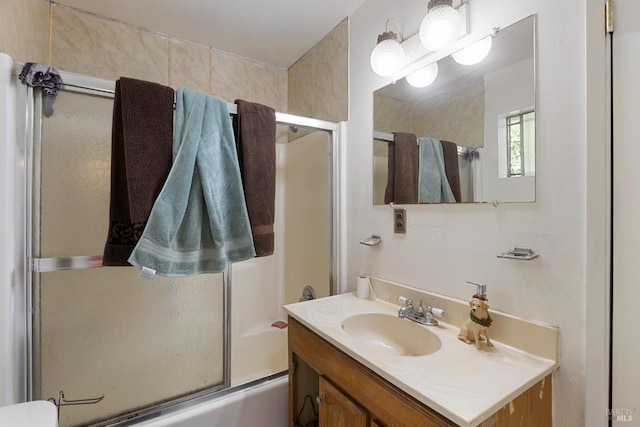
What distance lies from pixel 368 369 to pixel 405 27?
Answer: 136 centimetres

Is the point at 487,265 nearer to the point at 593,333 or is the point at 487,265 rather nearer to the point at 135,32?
the point at 593,333

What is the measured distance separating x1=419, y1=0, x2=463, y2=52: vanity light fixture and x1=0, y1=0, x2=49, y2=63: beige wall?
1.41 metres

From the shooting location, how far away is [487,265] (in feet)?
3.16

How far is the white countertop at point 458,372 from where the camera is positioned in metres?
0.63

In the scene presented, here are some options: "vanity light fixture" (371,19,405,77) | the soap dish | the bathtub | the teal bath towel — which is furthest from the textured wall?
the bathtub

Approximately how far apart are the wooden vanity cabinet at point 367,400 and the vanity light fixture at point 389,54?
1.14m

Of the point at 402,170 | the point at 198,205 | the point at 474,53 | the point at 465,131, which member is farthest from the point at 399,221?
the point at 198,205

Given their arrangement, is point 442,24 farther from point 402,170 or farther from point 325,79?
point 325,79

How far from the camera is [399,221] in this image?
4.18ft

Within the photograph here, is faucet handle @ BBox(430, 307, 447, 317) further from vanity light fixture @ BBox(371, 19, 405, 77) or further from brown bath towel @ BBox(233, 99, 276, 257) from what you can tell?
vanity light fixture @ BBox(371, 19, 405, 77)

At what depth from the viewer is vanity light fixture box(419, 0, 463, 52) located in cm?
99

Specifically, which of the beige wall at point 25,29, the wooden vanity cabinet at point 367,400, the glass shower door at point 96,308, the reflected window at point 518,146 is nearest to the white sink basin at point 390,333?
the wooden vanity cabinet at point 367,400

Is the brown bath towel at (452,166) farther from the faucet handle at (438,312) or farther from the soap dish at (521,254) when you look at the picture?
the faucet handle at (438,312)

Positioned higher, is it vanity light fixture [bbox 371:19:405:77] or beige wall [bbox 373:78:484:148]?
vanity light fixture [bbox 371:19:405:77]
